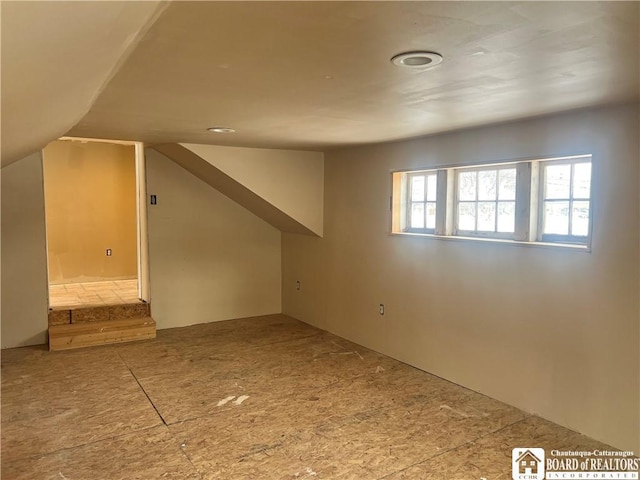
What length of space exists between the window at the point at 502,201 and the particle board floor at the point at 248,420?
126 centimetres

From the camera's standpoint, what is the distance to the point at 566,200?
3.04 m

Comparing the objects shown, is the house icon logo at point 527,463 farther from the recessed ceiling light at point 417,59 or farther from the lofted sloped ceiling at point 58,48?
the lofted sloped ceiling at point 58,48

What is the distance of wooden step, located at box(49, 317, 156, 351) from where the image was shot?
4633mm

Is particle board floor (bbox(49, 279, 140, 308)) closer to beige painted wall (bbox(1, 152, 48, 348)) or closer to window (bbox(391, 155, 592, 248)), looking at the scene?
beige painted wall (bbox(1, 152, 48, 348))

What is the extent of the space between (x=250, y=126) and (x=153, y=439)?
7.26ft

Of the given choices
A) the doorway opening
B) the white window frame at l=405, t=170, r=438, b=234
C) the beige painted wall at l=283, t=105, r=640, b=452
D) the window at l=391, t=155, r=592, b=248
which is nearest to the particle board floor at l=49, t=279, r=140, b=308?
the doorway opening

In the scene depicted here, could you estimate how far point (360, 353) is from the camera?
4.53m

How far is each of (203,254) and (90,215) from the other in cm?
225

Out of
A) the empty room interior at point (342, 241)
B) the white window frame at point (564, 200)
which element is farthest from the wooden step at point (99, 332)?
the white window frame at point (564, 200)

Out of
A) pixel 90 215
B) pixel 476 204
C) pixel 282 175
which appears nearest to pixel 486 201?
pixel 476 204

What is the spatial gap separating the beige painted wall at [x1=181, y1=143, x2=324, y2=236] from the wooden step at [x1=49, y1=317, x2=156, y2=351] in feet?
Result: 6.34

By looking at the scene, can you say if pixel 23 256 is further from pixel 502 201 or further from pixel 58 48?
pixel 502 201

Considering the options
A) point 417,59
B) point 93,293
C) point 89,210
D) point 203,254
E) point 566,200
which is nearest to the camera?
point 417,59

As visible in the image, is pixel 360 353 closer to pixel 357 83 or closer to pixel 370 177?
pixel 370 177
